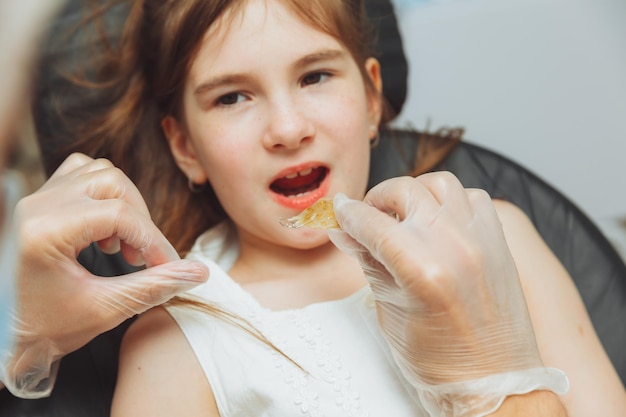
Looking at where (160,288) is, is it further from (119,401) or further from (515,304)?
(515,304)

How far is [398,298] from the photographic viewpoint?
0.99 metres

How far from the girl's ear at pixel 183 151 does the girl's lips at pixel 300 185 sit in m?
0.19

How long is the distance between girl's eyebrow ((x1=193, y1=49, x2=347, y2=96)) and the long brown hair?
10 cm

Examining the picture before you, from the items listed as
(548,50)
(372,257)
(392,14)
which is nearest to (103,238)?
(372,257)

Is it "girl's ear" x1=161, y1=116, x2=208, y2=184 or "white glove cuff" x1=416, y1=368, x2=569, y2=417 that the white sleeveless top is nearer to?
"white glove cuff" x1=416, y1=368, x2=569, y2=417

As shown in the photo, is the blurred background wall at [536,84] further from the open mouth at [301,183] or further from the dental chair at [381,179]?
the open mouth at [301,183]

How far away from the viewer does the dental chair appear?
→ 1240 millimetres

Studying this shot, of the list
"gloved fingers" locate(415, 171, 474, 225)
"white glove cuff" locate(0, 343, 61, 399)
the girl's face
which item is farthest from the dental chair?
"gloved fingers" locate(415, 171, 474, 225)

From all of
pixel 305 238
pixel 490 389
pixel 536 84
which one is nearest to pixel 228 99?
pixel 305 238

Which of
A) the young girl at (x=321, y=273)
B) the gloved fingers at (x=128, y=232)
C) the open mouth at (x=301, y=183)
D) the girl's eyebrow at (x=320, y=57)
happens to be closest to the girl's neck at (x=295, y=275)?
the young girl at (x=321, y=273)

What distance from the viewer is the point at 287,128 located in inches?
45.1

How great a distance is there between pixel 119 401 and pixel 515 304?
24.6 inches

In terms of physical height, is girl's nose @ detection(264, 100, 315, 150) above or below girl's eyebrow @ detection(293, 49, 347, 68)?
below

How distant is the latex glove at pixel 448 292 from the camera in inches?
36.6
